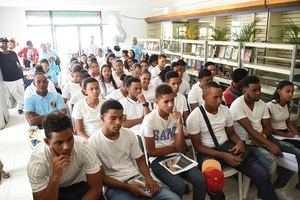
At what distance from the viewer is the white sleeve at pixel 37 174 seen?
156cm

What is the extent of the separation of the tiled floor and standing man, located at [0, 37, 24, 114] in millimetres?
905

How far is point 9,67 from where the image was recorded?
5.34m

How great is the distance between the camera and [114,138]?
195 cm

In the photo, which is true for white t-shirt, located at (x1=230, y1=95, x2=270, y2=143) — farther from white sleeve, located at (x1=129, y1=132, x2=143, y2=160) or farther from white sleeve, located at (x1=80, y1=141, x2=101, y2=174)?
white sleeve, located at (x1=80, y1=141, x2=101, y2=174)

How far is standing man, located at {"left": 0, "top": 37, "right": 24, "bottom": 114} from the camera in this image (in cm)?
523

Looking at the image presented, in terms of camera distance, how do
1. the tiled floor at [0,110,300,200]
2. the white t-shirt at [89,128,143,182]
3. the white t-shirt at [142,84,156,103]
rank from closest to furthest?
the white t-shirt at [89,128,143,182] → the tiled floor at [0,110,300,200] → the white t-shirt at [142,84,156,103]

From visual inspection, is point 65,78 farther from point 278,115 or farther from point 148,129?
point 278,115

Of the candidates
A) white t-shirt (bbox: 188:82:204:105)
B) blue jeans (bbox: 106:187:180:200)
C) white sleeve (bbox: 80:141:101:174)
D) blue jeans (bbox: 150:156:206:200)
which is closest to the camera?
white sleeve (bbox: 80:141:101:174)

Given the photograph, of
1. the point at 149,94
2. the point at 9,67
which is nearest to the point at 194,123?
the point at 149,94

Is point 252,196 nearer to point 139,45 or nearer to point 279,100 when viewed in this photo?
point 279,100

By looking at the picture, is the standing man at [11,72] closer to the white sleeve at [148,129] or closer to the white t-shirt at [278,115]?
the white sleeve at [148,129]

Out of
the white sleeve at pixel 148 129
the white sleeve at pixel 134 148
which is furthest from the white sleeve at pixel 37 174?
the white sleeve at pixel 148 129

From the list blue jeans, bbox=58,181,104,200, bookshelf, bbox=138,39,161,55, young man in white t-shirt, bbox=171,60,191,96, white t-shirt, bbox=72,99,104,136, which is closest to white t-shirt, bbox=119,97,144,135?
white t-shirt, bbox=72,99,104,136

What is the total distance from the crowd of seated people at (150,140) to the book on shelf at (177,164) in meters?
0.04
